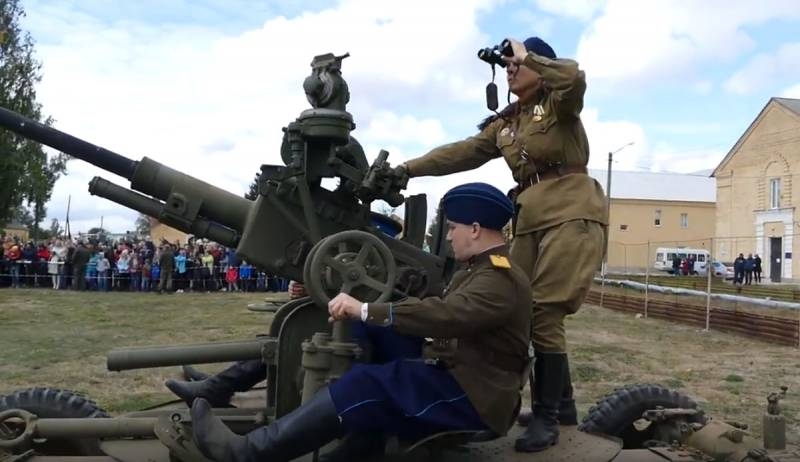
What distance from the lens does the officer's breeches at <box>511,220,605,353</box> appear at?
170 inches

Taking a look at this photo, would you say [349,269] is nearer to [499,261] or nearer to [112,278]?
[499,261]

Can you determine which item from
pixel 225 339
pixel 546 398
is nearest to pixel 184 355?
pixel 546 398

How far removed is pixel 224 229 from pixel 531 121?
5.75 ft

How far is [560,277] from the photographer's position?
14.2 feet

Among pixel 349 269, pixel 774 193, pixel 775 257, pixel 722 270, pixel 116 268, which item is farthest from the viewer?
pixel 774 193

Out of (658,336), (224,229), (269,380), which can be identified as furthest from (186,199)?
(658,336)

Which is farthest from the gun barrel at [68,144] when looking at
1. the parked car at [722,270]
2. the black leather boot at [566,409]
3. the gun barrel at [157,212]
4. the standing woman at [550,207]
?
the parked car at [722,270]

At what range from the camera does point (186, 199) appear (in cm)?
503

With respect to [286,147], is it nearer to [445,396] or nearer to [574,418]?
[445,396]

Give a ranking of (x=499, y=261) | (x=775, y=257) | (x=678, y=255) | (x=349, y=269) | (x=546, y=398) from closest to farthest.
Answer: (x=499, y=261) → (x=349, y=269) → (x=546, y=398) → (x=775, y=257) → (x=678, y=255)

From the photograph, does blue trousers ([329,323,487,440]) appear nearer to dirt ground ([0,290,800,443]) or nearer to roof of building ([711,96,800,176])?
dirt ground ([0,290,800,443])

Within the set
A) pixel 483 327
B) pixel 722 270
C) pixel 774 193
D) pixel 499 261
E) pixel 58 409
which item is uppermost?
pixel 774 193

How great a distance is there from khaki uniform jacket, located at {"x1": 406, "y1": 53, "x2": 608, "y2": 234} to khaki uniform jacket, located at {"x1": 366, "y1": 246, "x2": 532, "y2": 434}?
0.82 meters

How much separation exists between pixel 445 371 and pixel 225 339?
10244 mm
